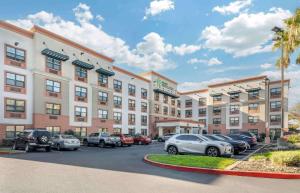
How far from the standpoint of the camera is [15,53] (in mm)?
28969

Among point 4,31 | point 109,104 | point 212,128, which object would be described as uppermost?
point 4,31

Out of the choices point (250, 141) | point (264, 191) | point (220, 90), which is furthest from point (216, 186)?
point (220, 90)

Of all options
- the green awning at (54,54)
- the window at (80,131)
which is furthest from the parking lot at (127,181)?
the window at (80,131)

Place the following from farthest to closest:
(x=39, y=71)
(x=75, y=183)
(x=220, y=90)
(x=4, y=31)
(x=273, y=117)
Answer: (x=220, y=90)
(x=273, y=117)
(x=39, y=71)
(x=4, y=31)
(x=75, y=183)

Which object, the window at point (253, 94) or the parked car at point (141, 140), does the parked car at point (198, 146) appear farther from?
the window at point (253, 94)

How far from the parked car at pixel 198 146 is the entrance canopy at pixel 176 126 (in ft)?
113

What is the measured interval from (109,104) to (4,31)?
1933cm

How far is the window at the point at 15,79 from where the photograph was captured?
92.3 feet

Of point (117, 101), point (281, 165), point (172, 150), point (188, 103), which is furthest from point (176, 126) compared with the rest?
point (281, 165)

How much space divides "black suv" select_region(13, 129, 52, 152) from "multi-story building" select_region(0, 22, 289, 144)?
657 centimetres

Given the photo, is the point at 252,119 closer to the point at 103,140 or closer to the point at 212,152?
the point at 103,140

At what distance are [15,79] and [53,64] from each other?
5.70 metres

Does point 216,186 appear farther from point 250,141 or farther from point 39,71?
point 39,71

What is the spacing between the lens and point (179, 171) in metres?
12.0
